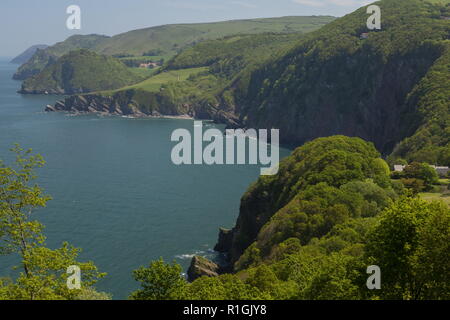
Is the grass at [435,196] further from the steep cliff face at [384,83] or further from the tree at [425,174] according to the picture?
the steep cliff face at [384,83]

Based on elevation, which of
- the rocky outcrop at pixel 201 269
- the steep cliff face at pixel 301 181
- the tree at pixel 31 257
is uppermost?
the tree at pixel 31 257

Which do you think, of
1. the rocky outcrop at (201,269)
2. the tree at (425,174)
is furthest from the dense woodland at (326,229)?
the rocky outcrop at (201,269)

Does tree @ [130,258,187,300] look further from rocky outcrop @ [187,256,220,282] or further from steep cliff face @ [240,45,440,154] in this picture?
steep cliff face @ [240,45,440,154]

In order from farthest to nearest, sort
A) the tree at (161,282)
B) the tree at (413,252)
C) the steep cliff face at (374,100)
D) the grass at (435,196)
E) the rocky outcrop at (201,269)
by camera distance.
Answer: the steep cliff face at (374,100)
the rocky outcrop at (201,269)
the grass at (435,196)
the tree at (161,282)
the tree at (413,252)

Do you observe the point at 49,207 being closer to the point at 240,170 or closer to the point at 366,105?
the point at 240,170

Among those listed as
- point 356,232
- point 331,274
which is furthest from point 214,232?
point 331,274
